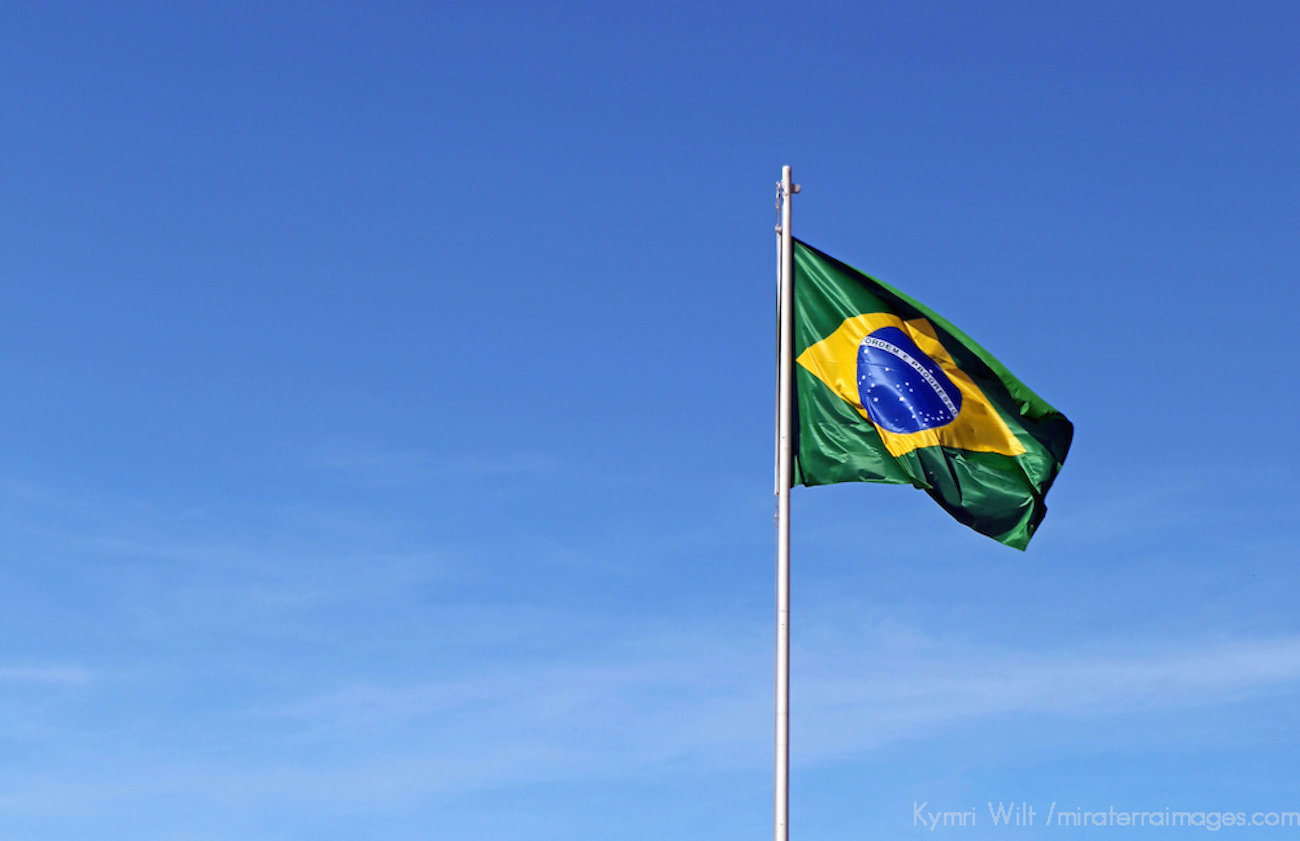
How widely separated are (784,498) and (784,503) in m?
0.11

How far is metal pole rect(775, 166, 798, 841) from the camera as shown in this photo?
2845 centimetres

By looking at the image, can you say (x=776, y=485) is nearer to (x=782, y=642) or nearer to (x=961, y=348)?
(x=782, y=642)

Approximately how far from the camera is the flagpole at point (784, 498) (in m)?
28.5

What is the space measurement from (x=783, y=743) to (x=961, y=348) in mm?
8767

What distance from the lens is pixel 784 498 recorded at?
30141 millimetres

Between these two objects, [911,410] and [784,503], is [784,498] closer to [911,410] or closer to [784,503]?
[784,503]

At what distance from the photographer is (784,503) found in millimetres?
30062

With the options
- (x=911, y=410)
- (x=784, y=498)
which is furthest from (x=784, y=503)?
(x=911, y=410)

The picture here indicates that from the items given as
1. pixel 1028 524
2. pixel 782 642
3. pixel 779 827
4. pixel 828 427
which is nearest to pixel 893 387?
pixel 828 427

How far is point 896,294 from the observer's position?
107 ft

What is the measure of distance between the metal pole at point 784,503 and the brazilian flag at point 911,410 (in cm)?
68

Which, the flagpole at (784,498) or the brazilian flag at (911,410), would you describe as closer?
the flagpole at (784,498)

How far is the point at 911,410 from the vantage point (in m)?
32.2

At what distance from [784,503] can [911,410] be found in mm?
3612
